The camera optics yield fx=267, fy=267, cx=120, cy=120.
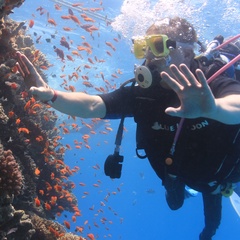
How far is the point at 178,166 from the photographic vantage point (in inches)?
152

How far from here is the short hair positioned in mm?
3900

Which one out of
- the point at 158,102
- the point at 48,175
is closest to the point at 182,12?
the point at 48,175

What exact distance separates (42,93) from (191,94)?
212cm

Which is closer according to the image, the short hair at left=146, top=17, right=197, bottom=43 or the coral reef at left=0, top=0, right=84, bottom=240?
the coral reef at left=0, top=0, right=84, bottom=240

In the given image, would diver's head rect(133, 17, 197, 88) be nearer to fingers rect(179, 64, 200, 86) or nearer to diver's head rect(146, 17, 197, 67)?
diver's head rect(146, 17, 197, 67)

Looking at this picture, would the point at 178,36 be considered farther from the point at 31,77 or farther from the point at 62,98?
the point at 31,77

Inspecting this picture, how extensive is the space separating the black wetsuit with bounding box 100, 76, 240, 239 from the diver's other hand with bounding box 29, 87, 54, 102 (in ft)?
3.01

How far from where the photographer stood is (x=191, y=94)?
96.7 inches

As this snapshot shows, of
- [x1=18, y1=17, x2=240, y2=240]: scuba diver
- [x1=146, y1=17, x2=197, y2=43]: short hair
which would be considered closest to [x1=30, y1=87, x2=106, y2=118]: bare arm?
[x1=18, y1=17, x2=240, y2=240]: scuba diver

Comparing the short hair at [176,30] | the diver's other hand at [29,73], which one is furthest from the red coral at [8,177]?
the short hair at [176,30]

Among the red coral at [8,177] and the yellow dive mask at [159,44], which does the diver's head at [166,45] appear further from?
the red coral at [8,177]

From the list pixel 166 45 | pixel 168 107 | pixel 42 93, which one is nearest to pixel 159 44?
pixel 166 45

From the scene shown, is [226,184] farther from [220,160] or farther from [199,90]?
[199,90]

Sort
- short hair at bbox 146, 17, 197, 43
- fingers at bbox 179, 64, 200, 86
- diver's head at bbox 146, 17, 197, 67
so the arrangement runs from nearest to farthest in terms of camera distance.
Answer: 1. fingers at bbox 179, 64, 200, 86
2. diver's head at bbox 146, 17, 197, 67
3. short hair at bbox 146, 17, 197, 43
